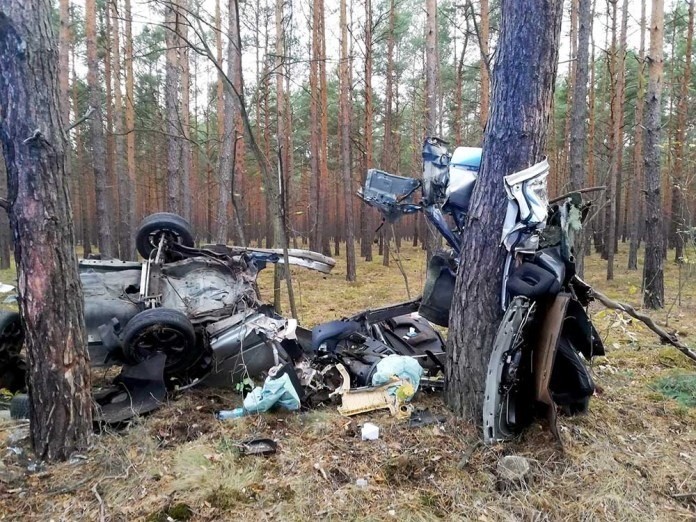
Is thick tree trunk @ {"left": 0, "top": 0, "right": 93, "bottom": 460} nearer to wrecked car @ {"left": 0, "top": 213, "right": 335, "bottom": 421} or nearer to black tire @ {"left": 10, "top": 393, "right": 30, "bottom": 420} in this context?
wrecked car @ {"left": 0, "top": 213, "right": 335, "bottom": 421}

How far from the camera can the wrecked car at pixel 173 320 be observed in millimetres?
3717

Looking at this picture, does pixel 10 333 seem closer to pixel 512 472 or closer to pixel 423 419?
pixel 423 419

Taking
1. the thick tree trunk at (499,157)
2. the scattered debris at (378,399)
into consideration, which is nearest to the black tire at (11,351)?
the scattered debris at (378,399)

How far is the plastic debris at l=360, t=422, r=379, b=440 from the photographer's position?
316cm

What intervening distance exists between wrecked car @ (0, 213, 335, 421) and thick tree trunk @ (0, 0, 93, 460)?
0.57 meters

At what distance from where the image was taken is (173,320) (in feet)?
12.4

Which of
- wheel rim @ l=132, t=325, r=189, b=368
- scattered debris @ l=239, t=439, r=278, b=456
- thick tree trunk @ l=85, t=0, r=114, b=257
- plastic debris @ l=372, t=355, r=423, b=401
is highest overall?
thick tree trunk @ l=85, t=0, r=114, b=257

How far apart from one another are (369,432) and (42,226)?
7.96ft

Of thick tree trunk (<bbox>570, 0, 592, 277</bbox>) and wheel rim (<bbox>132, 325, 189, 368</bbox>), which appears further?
thick tree trunk (<bbox>570, 0, 592, 277</bbox>)

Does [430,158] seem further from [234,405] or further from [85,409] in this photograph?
[85,409]

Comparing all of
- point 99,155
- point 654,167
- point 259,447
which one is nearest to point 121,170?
point 99,155

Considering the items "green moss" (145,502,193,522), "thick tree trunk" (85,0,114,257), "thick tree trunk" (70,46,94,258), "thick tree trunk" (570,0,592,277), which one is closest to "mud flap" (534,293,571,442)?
"green moss" (145,502,193,522)

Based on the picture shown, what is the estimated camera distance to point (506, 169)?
320cm

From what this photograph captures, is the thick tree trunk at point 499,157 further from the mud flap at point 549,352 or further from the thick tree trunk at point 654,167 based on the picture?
the thick tree trunk at point 654,167
